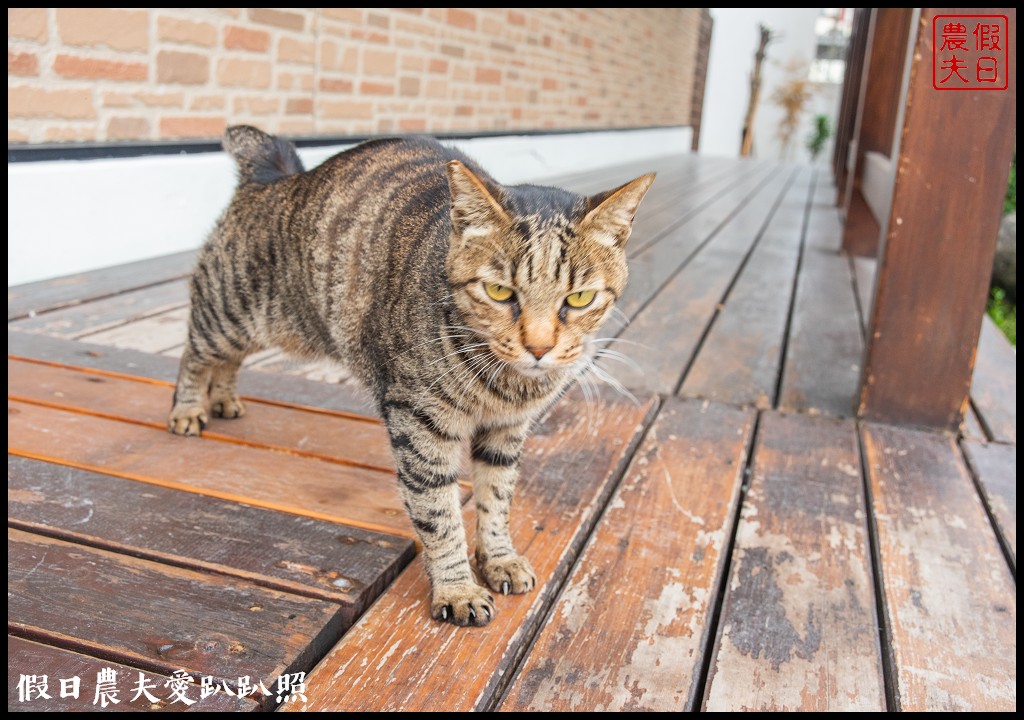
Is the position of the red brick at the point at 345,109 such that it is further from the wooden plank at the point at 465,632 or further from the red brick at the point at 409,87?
the wooden plank at the point at 465,632

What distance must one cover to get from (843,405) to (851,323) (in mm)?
1092

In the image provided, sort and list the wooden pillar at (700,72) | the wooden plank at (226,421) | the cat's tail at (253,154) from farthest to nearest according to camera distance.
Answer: the wooden pillar at (700,72), the cat's tail at (253,154), the wooden plank at (226,421)

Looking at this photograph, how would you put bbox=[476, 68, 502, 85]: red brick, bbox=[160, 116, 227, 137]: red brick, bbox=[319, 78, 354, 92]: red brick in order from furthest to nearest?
bbox=[476, 68, 502, 85]: red brick
bbox=[319, 78, 354, 92]: red brick
bbox=[160, 116, 227, 137]: red brick

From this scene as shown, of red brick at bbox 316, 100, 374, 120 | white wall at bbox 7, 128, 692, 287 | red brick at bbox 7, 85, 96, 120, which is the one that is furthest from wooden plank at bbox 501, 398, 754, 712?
red brick at bbox 316, 100, 374, 120

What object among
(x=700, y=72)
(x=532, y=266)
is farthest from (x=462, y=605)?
(x=700, y=72)

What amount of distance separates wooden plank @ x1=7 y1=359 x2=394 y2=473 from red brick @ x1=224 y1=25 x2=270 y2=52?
6.60ft

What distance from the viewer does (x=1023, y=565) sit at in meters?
1.84

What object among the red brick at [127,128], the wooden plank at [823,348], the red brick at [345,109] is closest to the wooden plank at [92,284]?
the red brick at [127,128]

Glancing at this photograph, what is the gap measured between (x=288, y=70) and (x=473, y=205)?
3139 mm

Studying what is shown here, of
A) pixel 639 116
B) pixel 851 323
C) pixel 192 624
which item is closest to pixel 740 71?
pixel 639 116

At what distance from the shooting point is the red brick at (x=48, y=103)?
298 centimetres

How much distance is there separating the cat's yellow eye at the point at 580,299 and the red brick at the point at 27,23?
97.0 inches

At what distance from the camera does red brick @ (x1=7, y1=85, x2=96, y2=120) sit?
298 centimetres

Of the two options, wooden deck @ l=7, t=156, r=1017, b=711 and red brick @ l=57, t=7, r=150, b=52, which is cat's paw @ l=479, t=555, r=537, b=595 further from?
red brick @ l=57, t=7, r=150, b=52
